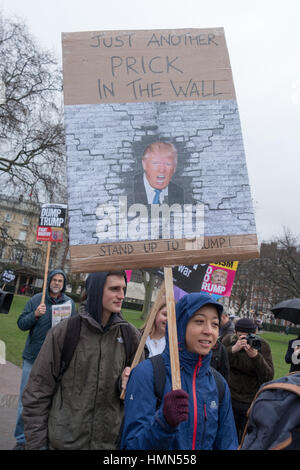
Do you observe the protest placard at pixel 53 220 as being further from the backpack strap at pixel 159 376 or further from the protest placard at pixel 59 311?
the backpack strap at pixel 159 376

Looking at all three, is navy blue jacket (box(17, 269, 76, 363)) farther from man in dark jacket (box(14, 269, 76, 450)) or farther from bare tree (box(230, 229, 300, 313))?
bare tree (box(230, 229, 300, 313))

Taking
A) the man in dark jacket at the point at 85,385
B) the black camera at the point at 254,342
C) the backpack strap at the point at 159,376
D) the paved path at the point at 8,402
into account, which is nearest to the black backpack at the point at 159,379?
the backpack strap at the point at 159,376

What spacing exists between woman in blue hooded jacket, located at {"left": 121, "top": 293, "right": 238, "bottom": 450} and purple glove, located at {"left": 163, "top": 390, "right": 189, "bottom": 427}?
96 millimetres

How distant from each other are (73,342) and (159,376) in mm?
836

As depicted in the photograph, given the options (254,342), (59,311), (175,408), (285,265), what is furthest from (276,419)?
(285,265)

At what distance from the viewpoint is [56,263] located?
60.9 m

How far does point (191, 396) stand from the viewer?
2.43 meters

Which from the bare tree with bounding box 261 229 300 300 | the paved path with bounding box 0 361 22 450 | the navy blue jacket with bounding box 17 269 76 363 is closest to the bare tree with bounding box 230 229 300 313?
the bare tree with bounding box 261 229 300 300

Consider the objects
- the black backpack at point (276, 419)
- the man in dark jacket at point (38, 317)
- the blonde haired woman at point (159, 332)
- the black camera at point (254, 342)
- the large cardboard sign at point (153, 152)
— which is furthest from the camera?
the man in dark jacket at point (38, 317)

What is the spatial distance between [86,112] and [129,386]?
1.65m

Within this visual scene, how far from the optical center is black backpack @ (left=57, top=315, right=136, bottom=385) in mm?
3033

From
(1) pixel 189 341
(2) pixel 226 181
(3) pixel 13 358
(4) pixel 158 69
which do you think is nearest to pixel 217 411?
(1) pixel 189 341

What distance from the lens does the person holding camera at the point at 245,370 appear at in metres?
5.07

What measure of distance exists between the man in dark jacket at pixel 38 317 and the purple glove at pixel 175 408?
11.5 feet
